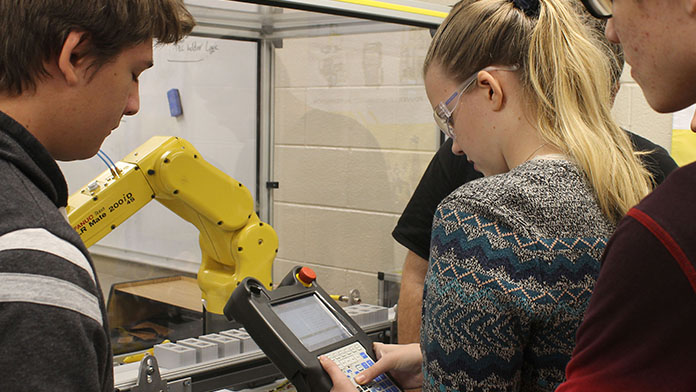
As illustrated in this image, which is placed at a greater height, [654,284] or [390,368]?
[654,284]

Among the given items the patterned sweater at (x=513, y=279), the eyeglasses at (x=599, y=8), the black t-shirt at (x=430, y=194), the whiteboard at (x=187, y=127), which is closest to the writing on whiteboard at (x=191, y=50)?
the whiteboard at (x=187, y=127)

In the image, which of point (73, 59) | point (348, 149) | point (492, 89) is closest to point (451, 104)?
point (492, 89)

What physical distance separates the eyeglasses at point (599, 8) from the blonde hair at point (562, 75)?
21 centimetres

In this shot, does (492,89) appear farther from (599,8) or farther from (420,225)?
(420,225)

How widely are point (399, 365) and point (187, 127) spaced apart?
922 millimetres

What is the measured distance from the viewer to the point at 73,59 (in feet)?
2.47

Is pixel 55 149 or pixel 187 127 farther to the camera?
pixel 187 127

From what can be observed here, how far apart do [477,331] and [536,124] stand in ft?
1.06

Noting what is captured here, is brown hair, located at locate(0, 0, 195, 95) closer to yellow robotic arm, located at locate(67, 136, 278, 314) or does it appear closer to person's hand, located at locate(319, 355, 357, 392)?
person's hand, located at locate(319, 355, 357, 392)

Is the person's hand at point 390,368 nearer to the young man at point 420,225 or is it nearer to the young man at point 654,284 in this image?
the young man at point 420,225

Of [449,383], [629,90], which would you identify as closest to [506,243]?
[449,383]

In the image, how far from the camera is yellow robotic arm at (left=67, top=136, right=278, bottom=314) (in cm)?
145

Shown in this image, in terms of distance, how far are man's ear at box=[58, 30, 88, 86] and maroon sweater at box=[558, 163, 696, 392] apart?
0.57 meters

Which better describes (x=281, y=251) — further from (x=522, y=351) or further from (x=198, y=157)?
(x=522, y=351)
